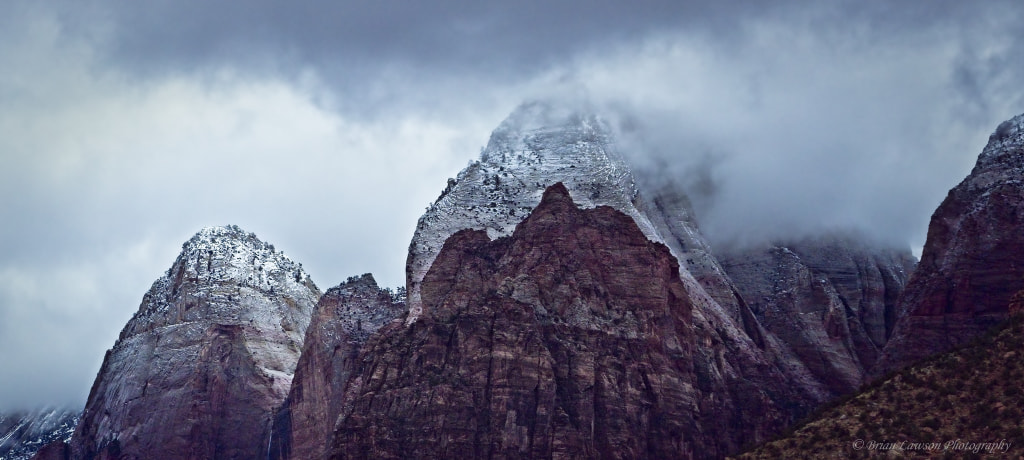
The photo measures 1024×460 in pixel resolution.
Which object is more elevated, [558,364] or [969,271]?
[969,271]

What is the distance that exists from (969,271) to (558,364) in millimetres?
37997

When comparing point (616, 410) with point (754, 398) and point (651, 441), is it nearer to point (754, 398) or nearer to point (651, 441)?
point (651, 441)

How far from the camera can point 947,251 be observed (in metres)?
184

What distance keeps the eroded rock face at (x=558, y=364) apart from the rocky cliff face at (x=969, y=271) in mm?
14308

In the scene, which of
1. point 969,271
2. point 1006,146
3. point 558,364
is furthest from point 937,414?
point 1006,146

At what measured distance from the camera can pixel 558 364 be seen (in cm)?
17775

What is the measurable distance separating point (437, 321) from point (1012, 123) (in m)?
58.7

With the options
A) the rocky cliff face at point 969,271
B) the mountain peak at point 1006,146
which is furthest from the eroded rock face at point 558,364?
the mountain peak at point 1006,146

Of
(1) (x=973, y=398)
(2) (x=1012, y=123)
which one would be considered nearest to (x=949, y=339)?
(2) (x=1012, y=123)

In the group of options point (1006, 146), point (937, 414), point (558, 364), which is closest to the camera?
point (937, 414)

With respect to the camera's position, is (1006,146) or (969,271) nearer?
(969,271)

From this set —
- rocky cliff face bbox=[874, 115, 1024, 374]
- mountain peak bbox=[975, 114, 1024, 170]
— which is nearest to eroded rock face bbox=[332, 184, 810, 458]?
rocky cliff face bbox=[874, 115, 1024, 374]

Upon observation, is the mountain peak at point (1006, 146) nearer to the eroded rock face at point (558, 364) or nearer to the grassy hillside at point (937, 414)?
the eroded rock face at point (558, 364)

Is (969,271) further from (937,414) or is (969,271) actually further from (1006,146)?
(937,414)
